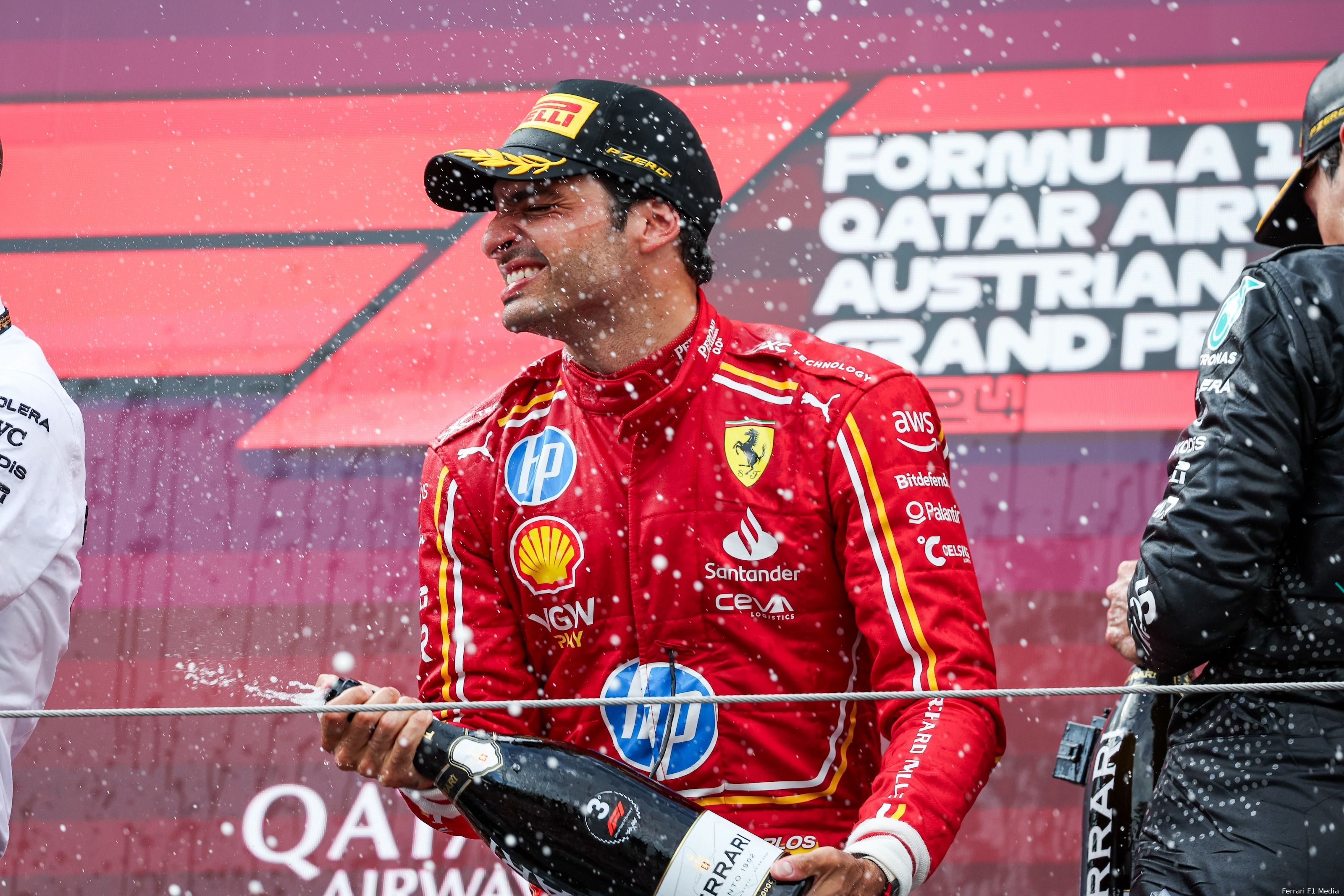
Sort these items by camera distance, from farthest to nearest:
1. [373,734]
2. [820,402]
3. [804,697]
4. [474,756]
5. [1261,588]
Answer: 1. [820,402]
2. [474,756]
3. [373,734]
4. [1261,588]
5. [804,697]

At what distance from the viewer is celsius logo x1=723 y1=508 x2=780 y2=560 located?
1.50 m

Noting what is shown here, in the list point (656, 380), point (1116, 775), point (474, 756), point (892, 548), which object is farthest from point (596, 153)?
point (1116, 775)

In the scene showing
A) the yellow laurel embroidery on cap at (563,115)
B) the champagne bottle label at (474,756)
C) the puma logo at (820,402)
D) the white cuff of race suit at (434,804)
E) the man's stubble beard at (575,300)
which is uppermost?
the yellow laurel embroidery on cap at (563,115)

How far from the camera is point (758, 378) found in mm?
1581

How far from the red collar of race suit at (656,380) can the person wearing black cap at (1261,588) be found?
1.91ft

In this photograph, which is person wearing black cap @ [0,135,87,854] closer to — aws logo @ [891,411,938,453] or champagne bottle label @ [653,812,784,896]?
champagne bottle label @ [653,812,784,896]

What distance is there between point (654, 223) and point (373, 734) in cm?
75

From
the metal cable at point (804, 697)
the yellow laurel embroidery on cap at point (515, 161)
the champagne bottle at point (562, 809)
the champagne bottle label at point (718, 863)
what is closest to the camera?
the metal cable at point (804, 697)

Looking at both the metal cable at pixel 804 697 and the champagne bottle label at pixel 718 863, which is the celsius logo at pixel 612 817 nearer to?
the champagne bottle label at pixel 718 863

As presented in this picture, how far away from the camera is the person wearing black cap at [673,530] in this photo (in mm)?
1412

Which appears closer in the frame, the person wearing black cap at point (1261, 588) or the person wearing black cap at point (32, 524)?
the person wearing black cap at point (1261, 588)

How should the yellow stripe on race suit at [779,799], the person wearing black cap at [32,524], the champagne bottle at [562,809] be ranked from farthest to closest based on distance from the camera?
the person wearing black cap at [32,524] → the yellow stripe on race suit at [779,799] → the champagne bottle at [562,809]

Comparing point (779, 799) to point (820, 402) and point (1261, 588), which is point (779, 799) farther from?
point (1261, 588)

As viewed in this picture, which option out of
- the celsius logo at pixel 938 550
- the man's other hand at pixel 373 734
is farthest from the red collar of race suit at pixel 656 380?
the man's other hand at pixel 373 734
